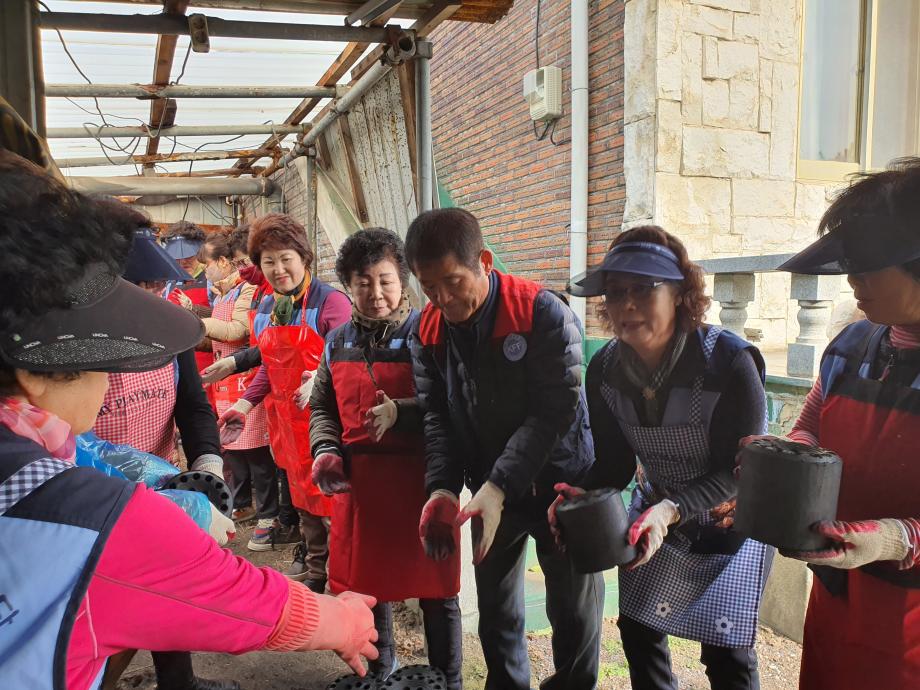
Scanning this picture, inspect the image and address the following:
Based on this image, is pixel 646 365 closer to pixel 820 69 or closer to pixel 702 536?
pixel 702 536

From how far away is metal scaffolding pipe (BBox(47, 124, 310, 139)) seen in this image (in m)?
5.23

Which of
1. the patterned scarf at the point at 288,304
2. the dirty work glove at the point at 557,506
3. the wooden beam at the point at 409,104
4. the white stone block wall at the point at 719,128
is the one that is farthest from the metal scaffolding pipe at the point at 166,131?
the dirty work glove at the point at 557,506

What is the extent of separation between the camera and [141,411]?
2213 mm

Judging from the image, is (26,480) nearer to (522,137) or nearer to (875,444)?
(875,444)

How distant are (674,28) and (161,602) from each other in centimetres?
571

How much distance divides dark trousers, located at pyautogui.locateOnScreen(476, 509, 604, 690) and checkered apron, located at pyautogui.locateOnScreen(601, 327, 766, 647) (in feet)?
0.84

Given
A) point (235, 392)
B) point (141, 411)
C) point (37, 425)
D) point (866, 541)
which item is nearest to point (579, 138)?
point (235, 392)

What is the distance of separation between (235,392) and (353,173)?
5.51ft

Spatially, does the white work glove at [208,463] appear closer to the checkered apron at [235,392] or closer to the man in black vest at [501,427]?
the man in black vest at [501,427]

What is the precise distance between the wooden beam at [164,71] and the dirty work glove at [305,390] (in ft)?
5.76

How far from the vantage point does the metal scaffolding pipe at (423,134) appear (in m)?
3.36

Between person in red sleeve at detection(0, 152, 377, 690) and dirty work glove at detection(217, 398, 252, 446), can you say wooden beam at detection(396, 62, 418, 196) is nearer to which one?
dirty work glove at detection(217, 398, 252, 446)

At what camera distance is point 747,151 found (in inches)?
223

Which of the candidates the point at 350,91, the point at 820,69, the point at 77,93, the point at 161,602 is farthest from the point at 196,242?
the point at 820,69
